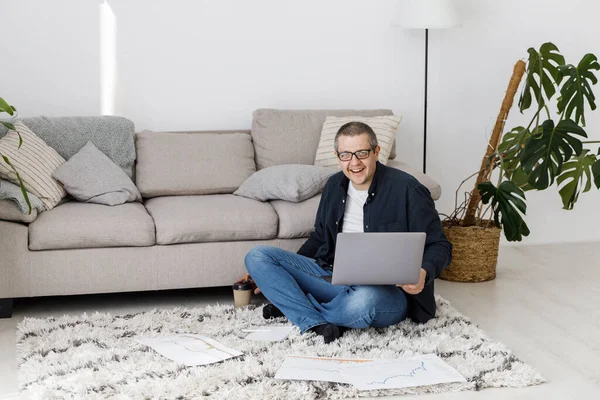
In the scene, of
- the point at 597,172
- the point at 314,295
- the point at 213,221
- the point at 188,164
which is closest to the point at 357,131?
the point at 314,295

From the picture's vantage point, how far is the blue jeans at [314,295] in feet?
10.1

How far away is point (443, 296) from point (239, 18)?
6.38 feet

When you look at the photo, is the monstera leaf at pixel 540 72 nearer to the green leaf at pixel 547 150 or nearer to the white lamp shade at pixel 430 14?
the green leaf at pixel 547 150

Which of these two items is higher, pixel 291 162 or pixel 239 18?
pixel 239 18

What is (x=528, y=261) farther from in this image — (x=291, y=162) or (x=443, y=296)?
(x=291, y=162)

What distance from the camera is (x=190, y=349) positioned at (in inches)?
117

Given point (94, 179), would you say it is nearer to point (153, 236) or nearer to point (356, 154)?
point (153, 236)

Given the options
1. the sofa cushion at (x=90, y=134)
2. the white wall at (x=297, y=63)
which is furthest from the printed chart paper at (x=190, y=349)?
the white wall at (x=297, y=63)

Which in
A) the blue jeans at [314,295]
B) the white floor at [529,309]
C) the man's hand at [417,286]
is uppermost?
the man's hand at [417,286]

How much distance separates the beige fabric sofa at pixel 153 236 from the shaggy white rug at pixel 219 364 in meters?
0.18

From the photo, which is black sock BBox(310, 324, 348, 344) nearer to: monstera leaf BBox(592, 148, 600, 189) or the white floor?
the white floor

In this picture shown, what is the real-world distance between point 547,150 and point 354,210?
1.07 m

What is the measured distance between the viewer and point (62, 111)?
4406mm

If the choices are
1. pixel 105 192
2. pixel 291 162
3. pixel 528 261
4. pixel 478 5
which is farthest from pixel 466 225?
pixel 105 192
